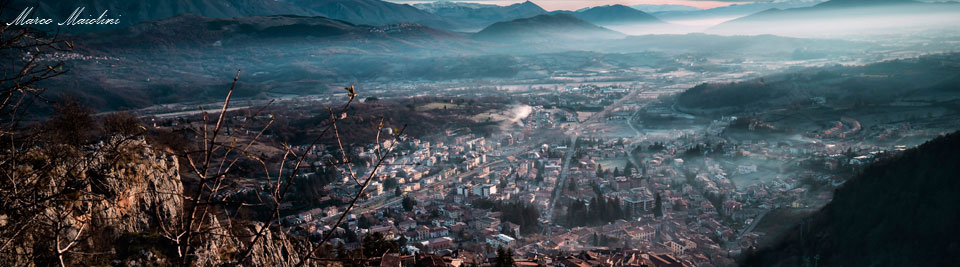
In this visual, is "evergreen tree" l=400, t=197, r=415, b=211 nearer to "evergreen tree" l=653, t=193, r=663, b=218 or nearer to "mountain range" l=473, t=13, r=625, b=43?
"evergreen tree" l=653, t=193, r=663, b=218

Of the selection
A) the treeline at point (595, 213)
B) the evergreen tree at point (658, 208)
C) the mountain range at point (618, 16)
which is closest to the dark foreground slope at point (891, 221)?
the evergreen tree at point (658, 208)

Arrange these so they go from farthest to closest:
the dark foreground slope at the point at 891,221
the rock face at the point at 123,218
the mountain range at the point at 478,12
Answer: the mountain range at the point at 478,12 < the dark foreground slope at the point at 891,221 < the rock face at the point at 123,218

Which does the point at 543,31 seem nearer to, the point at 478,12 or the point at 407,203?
the point at 478,12

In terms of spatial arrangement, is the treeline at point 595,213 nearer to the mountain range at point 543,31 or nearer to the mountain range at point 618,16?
the mountain range at point 543,31

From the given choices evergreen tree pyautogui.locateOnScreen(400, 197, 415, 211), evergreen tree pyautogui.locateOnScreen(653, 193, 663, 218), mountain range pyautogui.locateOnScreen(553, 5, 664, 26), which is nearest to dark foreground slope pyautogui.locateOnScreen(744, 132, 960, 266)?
evergreen tree pyautogui.locateOnScreen(653, 193, 663, 218)

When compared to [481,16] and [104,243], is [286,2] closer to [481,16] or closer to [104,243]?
[481,16]

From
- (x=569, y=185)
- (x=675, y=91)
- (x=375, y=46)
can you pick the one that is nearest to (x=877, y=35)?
(x=675, y=91)

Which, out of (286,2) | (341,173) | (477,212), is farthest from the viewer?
(286,2)

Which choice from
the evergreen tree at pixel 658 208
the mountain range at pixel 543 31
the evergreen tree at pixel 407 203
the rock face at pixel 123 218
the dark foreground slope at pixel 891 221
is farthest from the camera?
the mountain range at pixel 543 31
